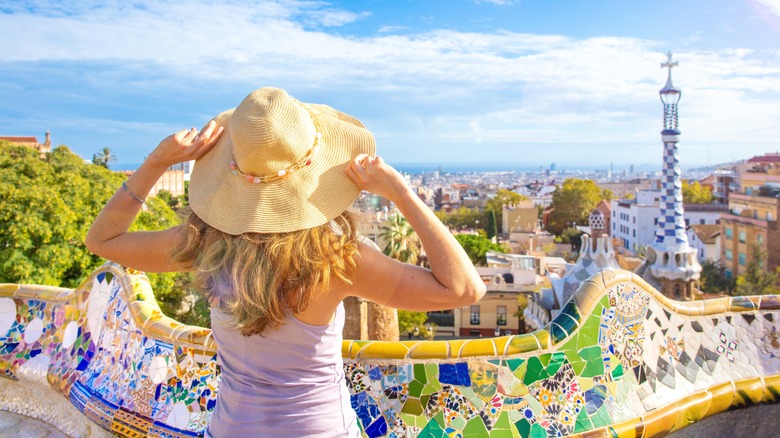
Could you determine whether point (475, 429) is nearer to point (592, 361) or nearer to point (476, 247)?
point (592, 361)

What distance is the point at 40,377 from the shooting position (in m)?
3.19

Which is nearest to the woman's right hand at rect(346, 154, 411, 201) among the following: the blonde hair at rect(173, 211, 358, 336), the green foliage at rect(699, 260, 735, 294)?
the blonde hair at rect(173, 211, 358, 336)

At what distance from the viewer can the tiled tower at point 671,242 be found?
55.5ft

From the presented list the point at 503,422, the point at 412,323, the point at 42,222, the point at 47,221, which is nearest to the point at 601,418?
the point at 503,422

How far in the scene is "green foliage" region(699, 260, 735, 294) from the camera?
2866cm

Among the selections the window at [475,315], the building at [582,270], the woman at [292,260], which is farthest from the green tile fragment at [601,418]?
the window at [475,315]

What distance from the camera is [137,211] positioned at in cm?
172

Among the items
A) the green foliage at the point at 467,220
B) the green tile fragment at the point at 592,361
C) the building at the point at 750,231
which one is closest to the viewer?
the green tile fragment at the point at 592,361

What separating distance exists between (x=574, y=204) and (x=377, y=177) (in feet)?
170

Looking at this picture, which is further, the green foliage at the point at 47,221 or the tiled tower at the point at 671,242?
the tiled tower at the point at 671,242

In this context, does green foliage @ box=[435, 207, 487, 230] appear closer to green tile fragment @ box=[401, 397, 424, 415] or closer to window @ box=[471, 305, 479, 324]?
window @ box=[471, 305, 479, 324]

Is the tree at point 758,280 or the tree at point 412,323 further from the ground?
the tree at point 758,280

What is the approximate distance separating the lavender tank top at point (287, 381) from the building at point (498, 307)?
21835 millimetres

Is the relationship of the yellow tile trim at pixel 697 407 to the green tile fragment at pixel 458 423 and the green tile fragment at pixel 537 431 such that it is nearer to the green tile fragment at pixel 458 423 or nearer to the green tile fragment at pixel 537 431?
the green tile fragment at pixel 537 431
